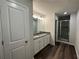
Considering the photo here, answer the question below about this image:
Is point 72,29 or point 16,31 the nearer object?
point 16,31

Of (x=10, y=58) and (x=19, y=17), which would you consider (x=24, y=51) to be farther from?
(x=19, y=17)

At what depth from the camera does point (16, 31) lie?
163 cm

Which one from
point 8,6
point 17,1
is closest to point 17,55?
point 8,6

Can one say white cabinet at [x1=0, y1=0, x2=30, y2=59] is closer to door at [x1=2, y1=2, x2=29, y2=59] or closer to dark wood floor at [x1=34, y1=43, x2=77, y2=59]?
door at [x1=2, y1=2, x2=29, y2=59]

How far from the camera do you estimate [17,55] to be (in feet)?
5.53

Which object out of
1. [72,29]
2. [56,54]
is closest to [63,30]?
[72,29]

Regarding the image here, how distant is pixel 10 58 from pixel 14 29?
28.3 inches

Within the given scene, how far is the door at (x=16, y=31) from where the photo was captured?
1.38 metres

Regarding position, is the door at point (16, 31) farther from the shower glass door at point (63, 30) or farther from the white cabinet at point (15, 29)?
the shower glass door at point (63, 30)

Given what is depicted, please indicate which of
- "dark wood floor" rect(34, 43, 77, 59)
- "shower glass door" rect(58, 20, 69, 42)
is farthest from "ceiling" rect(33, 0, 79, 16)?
"dark wood floor" rect(34, 43, 77, 59)

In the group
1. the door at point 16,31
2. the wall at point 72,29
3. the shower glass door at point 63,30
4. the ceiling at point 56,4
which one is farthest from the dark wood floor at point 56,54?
the ceiling at point 56,4

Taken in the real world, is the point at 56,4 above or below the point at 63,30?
above

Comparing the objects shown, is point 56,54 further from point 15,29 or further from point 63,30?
point 63,30

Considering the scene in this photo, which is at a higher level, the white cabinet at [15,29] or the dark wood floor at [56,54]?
the white cabinet at [15,29]
